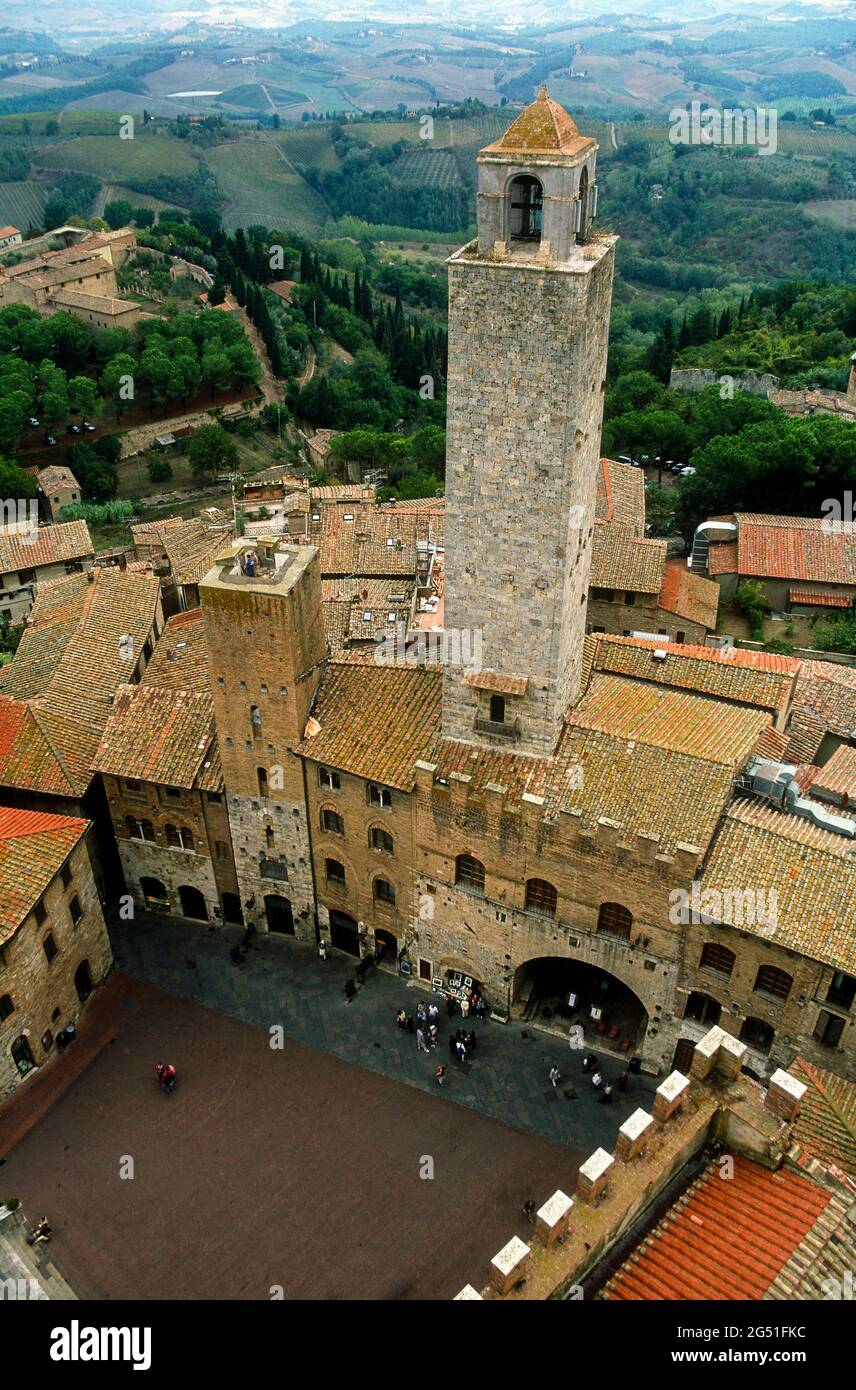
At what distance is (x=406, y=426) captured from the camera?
11038 centimetres

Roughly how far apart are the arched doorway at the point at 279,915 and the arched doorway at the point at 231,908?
1303mm

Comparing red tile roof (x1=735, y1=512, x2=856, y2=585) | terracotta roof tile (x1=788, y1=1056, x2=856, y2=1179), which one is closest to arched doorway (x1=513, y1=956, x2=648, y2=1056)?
terracotta roof tile (x1=788, y1=1056, x2=856, y2=1179)

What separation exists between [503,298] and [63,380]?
73.7 metres

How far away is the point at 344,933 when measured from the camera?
4006 centimetres

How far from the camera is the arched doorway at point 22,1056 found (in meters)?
34.1

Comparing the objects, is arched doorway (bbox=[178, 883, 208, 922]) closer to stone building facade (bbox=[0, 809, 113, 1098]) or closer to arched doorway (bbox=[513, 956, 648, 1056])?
stone building facade (bbox=[0, 809, 113, 1098])

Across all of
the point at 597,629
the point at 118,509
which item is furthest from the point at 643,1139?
the point at 118,509

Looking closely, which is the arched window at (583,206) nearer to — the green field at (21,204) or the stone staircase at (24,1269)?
the stone staircase at (24,1269)

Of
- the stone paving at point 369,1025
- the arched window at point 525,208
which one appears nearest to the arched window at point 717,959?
the stone paving at point 369,1025

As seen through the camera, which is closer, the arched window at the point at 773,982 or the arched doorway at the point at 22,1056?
the arched window at the point at 773,982

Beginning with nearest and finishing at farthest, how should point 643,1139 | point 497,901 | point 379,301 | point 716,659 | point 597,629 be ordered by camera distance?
point 643,1139 < point 497,901 < point 716,659 < point 597,629 < point 379,301

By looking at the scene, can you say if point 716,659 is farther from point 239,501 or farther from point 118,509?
point 118,509

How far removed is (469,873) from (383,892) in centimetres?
435

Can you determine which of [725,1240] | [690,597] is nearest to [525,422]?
[725,1240]
